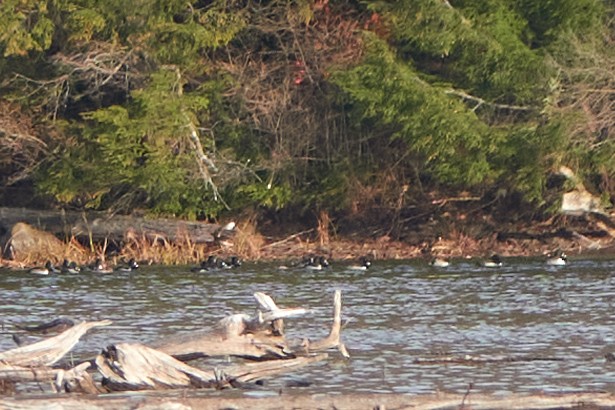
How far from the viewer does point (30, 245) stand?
2873 centimetres

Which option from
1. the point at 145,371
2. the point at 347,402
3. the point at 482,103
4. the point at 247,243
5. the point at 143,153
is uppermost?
the point at 145,371

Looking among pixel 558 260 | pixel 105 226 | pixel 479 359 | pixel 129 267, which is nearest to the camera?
pixel 479 359

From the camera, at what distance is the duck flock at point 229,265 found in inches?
1021

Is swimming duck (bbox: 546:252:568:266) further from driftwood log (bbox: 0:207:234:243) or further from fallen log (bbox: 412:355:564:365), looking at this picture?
fallen log (bbox: 412:355:564:365)

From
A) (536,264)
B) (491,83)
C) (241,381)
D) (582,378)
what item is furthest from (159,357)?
(491,83)

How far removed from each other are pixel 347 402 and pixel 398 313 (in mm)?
7979

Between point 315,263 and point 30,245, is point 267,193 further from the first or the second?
point 30,245

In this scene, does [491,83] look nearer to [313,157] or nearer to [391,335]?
[313,157]

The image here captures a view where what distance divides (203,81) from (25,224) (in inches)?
181

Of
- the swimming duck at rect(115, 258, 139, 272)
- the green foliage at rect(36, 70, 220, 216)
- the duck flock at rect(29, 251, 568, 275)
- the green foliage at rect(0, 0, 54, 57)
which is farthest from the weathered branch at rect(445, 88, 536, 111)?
the green foliage at rect(0, 0, 54, 57)

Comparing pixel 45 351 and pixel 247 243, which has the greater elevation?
pixel 45 351

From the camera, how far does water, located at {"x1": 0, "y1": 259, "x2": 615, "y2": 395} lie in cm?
1361

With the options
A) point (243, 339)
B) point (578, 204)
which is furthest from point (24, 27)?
point (243, 339)

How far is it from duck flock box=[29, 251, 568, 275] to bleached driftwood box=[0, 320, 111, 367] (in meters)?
13.5
